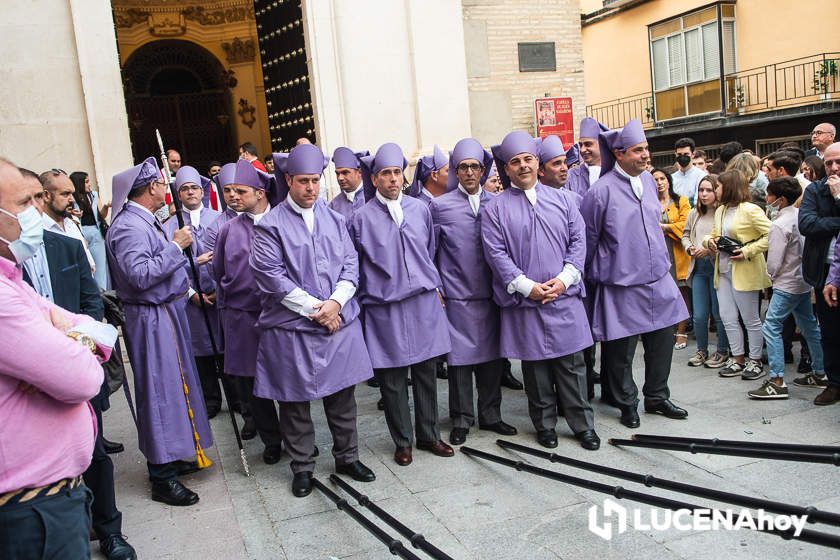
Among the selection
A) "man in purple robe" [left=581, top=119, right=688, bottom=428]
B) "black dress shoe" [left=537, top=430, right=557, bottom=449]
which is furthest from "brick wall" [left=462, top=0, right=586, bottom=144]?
"black dress shoe" [left=537, top=430, right=557, bottom=449]

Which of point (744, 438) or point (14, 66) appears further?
point (14, 66)

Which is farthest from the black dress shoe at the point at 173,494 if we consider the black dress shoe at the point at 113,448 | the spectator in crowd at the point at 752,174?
the spectator in crowd at the point at 752,174

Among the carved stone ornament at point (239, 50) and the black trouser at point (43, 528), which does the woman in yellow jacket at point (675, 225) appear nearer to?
the black trouser at point (43, 528)

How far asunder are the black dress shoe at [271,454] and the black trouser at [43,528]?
117 inches

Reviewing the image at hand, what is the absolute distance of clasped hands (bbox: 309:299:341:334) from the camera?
4.51 m

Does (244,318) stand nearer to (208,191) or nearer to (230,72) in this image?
(208,191)

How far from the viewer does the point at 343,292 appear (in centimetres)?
464

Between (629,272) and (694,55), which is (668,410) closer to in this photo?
(629,272)

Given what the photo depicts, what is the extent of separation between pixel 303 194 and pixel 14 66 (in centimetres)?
632

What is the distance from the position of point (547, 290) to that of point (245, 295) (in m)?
2.20

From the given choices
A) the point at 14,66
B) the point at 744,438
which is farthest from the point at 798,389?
the point at 14,66

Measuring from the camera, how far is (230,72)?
15.3 metres

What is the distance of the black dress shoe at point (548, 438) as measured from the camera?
5.12 meters

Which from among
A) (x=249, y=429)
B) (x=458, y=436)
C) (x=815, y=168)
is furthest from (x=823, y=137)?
(x=249, y=429)
